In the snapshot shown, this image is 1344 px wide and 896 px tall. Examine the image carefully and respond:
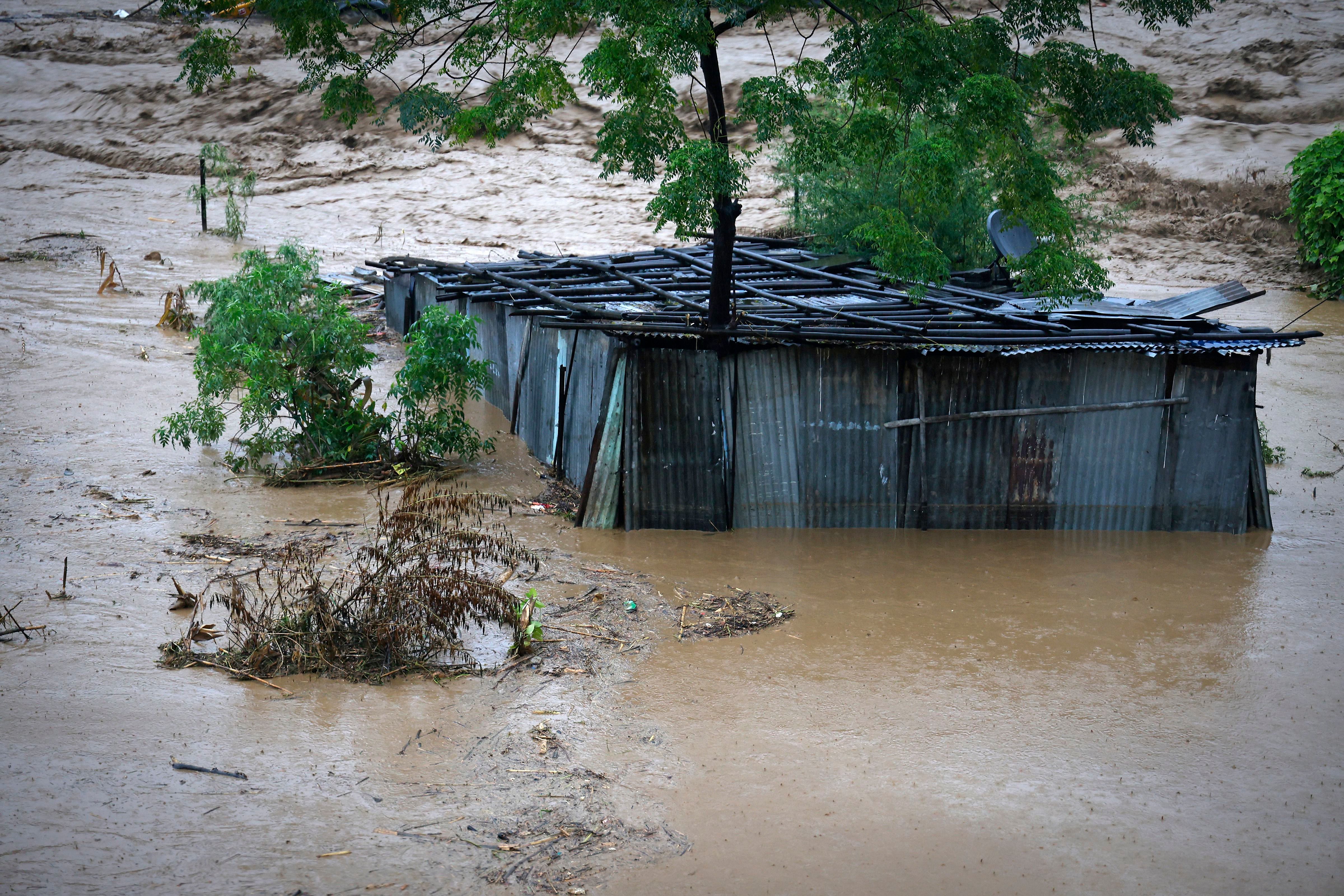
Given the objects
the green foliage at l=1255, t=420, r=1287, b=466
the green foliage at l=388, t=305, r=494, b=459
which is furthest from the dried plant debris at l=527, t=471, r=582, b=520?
the green foliage at l=1255, t=420, r=1287, b=466

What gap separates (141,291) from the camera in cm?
1867

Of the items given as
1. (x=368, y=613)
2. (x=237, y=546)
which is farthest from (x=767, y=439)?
(x=237, y=546)

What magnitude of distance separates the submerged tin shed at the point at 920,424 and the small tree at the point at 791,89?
0.73 meters

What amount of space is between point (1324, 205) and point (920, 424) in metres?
15.2

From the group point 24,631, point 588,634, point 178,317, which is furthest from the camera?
point 178,317

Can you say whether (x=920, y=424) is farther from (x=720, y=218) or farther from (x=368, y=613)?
(x=368, y=613)

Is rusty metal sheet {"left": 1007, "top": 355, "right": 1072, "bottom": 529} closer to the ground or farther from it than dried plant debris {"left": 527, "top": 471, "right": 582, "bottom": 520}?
farther from it

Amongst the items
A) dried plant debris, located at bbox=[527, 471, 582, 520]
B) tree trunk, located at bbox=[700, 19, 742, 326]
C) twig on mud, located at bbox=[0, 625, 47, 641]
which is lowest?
twig on mud, located at bbox=[0, 625, 47, 641]

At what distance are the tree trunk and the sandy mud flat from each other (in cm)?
214

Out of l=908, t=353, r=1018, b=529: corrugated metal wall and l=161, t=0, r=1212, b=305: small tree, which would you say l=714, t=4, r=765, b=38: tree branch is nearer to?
l=161, t=0, r=1212, b=305: small tree

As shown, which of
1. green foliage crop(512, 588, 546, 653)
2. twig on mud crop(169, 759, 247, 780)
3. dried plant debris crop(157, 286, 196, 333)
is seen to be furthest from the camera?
dried plant debris crop(157, 286, 196, 333)

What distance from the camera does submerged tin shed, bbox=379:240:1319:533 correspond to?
28.3 feet

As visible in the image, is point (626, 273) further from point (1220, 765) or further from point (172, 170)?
point (172, 170)

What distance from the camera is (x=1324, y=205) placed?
18.9 m
